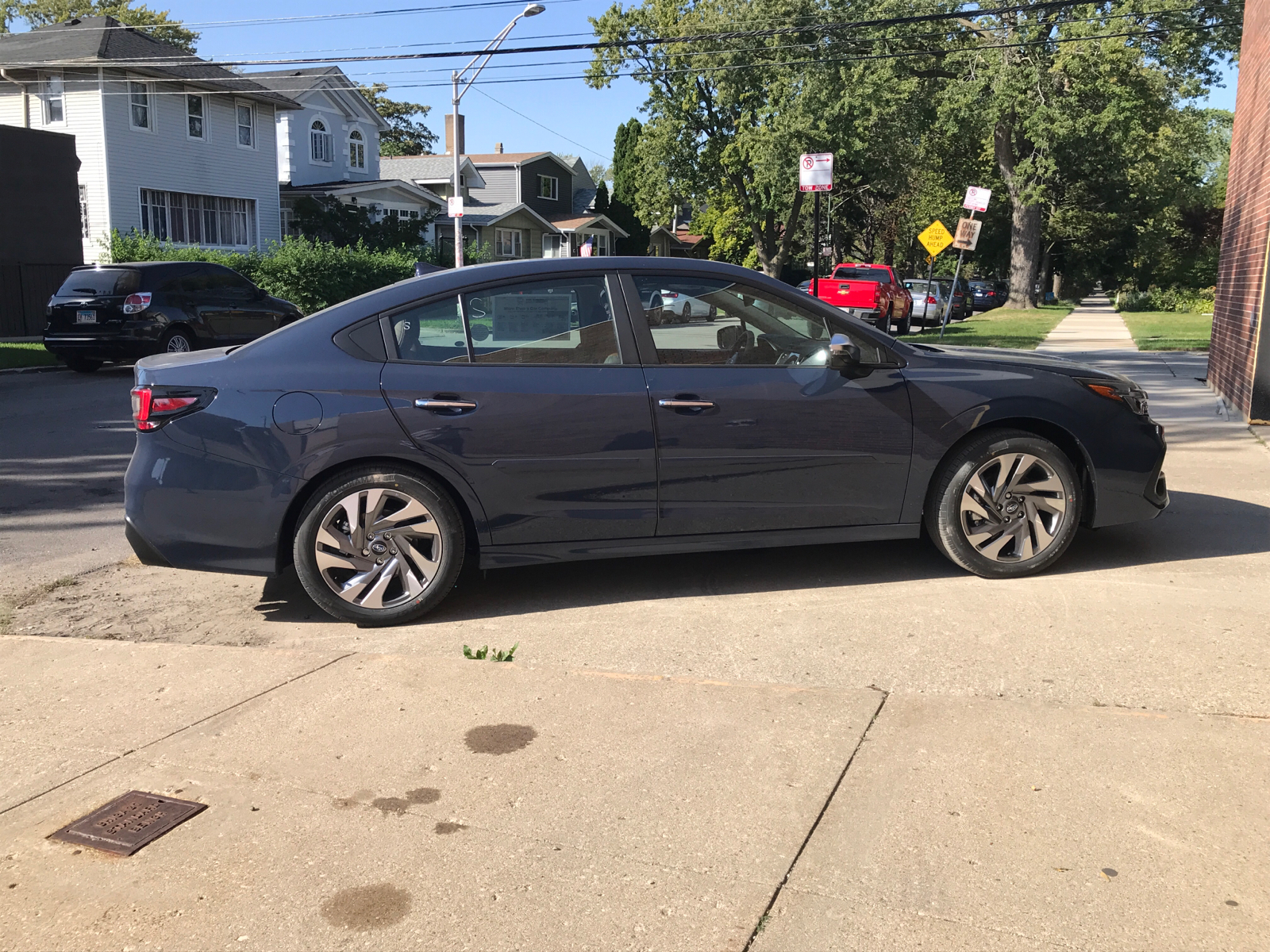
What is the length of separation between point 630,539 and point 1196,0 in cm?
3452

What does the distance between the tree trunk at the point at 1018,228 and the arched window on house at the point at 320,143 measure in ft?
79.0

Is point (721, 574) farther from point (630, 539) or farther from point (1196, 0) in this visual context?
point (1196, 0)

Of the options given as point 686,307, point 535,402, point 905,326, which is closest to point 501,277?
point 535,402

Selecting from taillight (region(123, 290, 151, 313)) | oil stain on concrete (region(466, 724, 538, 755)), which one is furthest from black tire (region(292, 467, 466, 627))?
taillight (region(123, 290, 151, 313))

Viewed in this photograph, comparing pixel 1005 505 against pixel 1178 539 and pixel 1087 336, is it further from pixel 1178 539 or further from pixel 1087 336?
pixel 1087 336

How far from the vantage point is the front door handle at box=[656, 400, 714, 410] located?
→ 5.27 metres

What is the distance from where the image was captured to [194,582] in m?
6.17

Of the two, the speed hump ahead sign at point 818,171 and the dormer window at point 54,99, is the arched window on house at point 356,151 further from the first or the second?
the speed hump ahead sign at point 818,171

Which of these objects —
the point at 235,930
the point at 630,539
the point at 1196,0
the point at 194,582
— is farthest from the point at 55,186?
the point at 1196,0

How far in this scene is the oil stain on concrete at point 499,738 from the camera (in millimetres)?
3834

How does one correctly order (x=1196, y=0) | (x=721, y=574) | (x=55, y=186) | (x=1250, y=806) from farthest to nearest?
(x=1196, y=0), (x=55, y=186), (x=721, y=574), (x=1250, y=806)

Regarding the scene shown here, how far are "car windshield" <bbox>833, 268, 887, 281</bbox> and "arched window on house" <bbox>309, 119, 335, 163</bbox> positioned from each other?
22.0 m

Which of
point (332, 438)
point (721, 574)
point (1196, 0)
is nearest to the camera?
point (332, 438)

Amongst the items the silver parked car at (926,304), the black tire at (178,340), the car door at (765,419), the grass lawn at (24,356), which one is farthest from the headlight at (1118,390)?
the silver parked car at (926,304)
